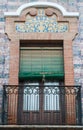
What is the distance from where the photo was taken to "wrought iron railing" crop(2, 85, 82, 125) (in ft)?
35.2

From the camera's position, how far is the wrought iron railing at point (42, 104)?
35.2ft

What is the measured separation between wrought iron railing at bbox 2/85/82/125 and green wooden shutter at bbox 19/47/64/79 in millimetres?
683

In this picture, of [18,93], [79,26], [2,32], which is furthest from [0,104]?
[79,26]

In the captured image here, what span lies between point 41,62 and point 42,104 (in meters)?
1.35

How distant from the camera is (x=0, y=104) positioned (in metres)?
11.1

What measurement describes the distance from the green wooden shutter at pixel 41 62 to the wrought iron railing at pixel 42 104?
0.68m

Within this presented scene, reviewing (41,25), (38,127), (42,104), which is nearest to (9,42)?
(41,25)

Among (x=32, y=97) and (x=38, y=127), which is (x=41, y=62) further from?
(x=38, y=127)

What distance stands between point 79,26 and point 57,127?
349 centimetres

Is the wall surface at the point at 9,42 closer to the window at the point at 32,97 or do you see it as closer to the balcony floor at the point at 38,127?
the window at the point at 32,97

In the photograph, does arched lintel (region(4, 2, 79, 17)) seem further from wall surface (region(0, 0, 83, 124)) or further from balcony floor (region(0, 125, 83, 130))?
balcony floor (region(0, 125, 83, 130))

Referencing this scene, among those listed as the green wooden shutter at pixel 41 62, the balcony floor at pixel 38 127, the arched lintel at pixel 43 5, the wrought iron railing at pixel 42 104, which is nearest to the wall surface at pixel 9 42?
the arched lintel at pixel 43 5

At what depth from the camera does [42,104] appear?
36.2 feet

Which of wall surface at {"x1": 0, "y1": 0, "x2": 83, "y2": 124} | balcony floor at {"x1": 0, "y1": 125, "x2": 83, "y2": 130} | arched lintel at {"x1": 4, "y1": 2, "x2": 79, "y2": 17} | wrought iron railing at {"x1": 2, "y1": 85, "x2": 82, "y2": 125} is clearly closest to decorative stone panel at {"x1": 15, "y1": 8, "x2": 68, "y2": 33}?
arched lintel at {"x1": 4, "y1": 2, "x2": 79, "y2": 17}
